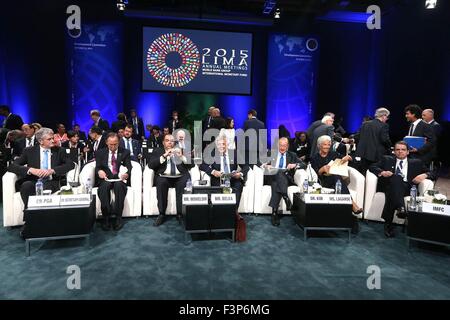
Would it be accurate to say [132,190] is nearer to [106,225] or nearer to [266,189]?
[106,225]

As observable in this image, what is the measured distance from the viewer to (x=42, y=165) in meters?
3.89

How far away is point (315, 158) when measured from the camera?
14.3 feet

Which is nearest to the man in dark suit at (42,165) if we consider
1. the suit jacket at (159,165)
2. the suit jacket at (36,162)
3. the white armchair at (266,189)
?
the suit jacket at (36,162)

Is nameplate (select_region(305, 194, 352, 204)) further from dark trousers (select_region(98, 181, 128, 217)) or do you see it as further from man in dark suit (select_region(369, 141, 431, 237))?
dark trousers (select_region(98, 181, 128, 217))

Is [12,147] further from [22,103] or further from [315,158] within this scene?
[315,158]

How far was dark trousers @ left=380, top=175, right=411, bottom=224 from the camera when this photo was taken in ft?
12.7

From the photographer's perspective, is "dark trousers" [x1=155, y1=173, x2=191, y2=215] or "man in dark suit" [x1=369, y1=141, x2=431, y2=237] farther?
"dark trousers" [x1=155, y1=173, x2=191, y2=215]

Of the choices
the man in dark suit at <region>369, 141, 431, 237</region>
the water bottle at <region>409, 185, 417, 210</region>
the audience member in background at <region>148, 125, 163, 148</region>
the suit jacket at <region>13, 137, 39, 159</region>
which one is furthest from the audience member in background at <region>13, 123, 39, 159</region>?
the water bottle at <region>409, 185, 417, 210</region>

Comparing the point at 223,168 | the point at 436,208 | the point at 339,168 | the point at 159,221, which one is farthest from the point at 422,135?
the point at 159,221

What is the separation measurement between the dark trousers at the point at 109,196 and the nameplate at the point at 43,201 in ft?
2.33

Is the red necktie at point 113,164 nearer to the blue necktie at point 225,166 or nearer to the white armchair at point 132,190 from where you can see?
the white armchair at point 132,190

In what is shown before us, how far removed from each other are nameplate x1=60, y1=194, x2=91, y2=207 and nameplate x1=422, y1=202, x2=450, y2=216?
3.21m

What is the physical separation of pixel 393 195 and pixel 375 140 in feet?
3.65

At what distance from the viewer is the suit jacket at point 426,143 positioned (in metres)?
4.70
